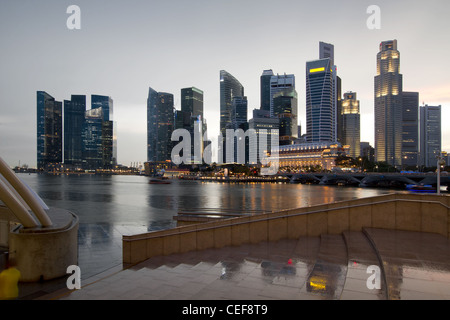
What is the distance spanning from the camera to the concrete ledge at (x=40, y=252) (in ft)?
34.1

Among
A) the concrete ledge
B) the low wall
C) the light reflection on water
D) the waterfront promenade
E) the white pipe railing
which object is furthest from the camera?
the light reflection on water

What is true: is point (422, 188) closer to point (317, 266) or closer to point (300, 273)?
point (317, 266)

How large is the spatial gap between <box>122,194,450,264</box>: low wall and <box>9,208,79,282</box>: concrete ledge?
228cm

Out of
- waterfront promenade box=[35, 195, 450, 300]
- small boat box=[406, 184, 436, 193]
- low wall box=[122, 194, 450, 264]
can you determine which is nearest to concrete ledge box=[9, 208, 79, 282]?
waterfront promenade box=[35, 195, 450, 300]

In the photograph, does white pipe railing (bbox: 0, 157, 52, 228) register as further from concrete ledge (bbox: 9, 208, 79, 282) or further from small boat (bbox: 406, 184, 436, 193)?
small boat (bbox: 406, 184, 436, 193)

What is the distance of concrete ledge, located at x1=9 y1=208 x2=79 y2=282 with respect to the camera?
34.1 ft

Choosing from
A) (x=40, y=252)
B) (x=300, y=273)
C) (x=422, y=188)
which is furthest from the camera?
(x=422, y=188)

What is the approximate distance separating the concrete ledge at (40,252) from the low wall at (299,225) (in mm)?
2282

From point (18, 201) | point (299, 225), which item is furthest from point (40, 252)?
point (299, 225)

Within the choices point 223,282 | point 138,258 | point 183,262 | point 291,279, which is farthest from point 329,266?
point 138,258

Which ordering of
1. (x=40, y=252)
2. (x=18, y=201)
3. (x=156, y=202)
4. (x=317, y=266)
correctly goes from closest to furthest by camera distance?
(x=317, y=266), (x=40, y=252), (x=18, y=201), (x=156, y=202)

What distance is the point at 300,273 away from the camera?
8289 millimetres

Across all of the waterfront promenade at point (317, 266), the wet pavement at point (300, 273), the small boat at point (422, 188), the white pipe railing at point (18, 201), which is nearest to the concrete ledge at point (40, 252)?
the white pipe railing at point (18, 201)

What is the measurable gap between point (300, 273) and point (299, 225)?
489 cm
